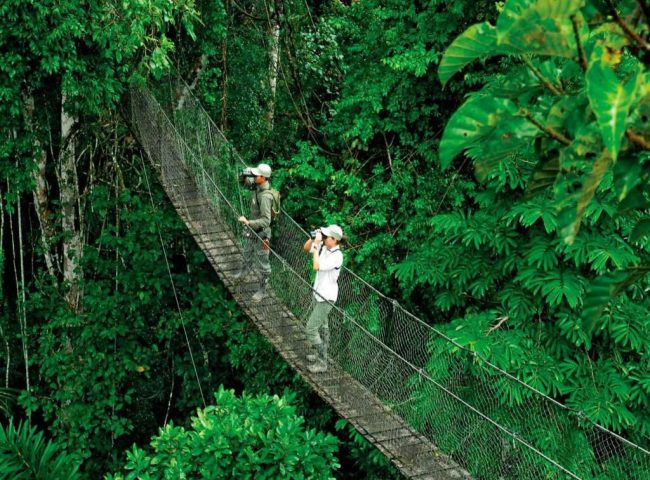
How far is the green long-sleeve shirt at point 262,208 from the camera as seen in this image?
5750 mm

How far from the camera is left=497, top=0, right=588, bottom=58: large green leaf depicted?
53.1 inches

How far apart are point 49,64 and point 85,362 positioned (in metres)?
3.54

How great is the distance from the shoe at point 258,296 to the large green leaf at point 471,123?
4290 mm

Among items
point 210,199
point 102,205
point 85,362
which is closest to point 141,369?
point 85,362

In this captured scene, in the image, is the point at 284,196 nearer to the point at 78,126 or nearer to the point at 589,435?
the point at 78,126

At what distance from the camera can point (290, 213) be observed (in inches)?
303

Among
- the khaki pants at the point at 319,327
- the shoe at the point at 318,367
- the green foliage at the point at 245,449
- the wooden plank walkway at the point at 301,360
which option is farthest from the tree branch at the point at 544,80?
the shoe at the point at 318,367

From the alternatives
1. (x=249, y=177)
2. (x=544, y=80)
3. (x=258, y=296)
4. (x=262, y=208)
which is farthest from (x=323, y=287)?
(x=544, y=80)

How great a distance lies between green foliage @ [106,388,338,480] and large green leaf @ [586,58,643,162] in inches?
127

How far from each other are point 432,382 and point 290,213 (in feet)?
10.8

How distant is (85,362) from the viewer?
823 centimetres

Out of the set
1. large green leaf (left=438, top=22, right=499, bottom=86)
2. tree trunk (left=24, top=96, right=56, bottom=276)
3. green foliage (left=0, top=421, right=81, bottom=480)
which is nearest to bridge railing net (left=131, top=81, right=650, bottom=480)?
green foliage (left=0, top=421, right=81, bottom=480)

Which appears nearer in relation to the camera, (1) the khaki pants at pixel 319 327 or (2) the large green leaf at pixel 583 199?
(2) the large green leaf at pixel 583 199

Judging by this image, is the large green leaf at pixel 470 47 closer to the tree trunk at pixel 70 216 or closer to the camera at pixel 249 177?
the camera at pixel 249 177
